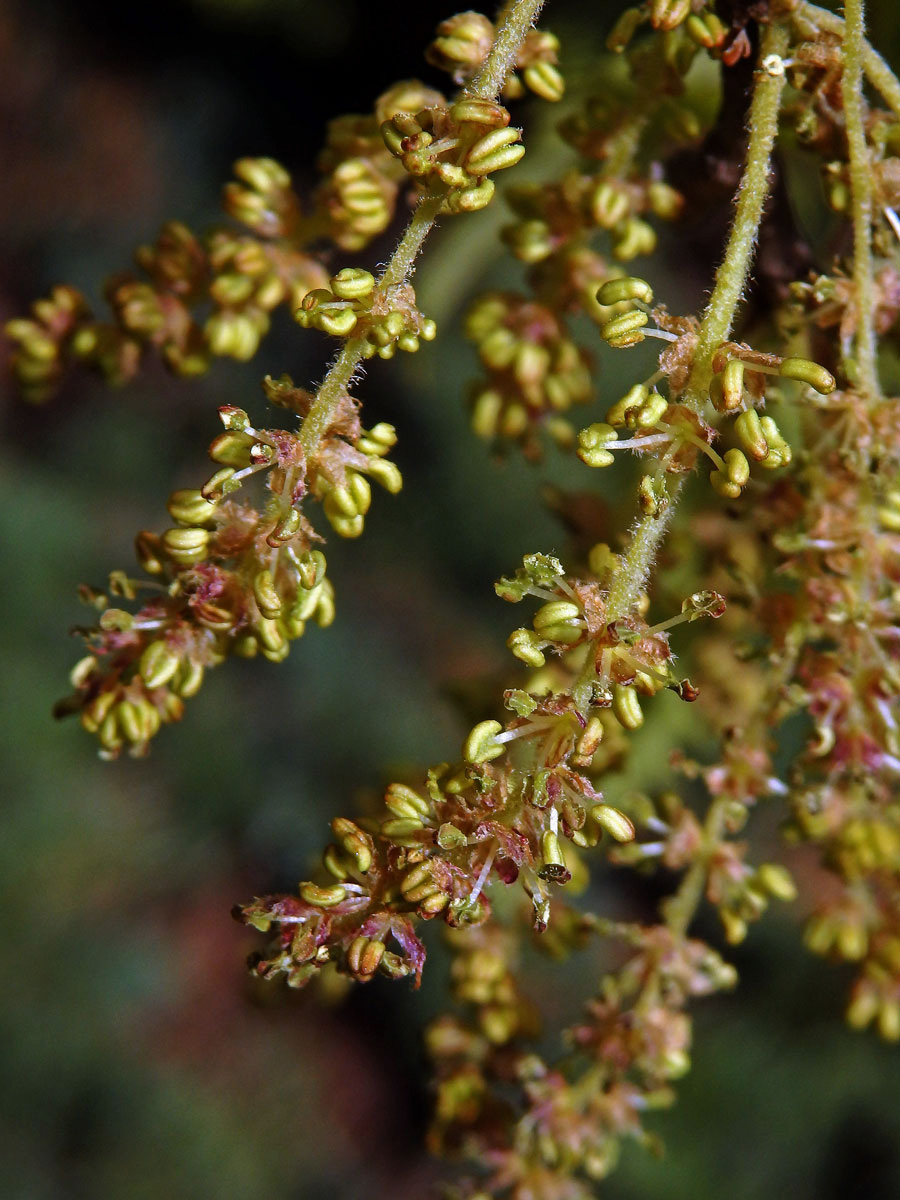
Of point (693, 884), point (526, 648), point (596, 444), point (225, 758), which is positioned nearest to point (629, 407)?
point (596, 444)

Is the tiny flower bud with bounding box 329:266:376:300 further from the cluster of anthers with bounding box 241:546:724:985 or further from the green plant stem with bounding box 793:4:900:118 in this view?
the green plant stem with bounding box 793:4:900:118

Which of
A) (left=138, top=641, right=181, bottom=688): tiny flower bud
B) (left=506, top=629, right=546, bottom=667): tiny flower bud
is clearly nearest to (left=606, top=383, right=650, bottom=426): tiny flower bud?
(left=506, top=629, right=546, bottom=667): tiny flower bud

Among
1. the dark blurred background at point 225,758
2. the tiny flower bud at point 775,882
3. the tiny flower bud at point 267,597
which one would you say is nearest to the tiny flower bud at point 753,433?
the tiny flower bud at point 267,597

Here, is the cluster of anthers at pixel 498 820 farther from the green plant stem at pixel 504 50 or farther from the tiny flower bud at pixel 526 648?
the green plant stem at pixel 504 50

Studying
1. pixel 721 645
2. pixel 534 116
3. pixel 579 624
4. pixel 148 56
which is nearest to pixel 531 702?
pixel 579 624

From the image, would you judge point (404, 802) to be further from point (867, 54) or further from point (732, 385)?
point (867, 54)

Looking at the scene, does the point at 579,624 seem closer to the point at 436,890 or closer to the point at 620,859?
the point at 436,890
